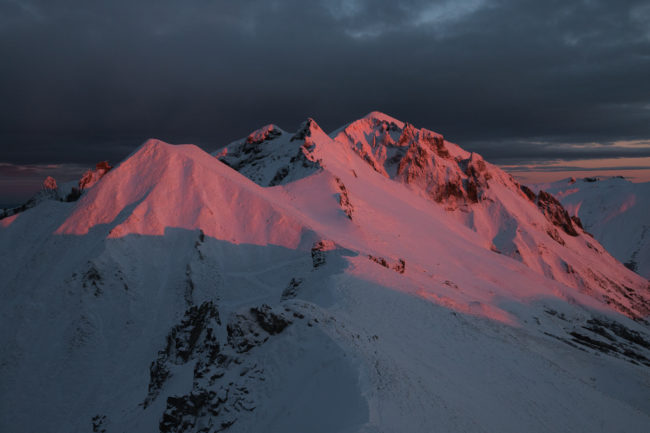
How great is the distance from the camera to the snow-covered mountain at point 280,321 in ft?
59.5

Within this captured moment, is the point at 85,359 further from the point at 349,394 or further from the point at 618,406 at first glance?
the point at 618,406

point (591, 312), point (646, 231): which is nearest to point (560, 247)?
point (591, 312)

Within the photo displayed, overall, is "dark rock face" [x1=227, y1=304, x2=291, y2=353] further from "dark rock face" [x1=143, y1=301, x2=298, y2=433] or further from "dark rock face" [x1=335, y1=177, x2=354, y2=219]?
"dark rock face" [x1=335, y1=177, x2=354, y2=219]

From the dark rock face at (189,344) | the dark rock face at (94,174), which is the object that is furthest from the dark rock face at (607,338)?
the dark rock face at (94,174)

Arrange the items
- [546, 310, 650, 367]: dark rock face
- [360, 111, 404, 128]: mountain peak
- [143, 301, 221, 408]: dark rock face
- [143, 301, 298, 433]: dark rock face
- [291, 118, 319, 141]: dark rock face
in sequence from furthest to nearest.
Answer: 1. [360, 111, 404, 128]: mountain peak
2. [291, 118, 319, 141]: dark rock face
3. [546, 310, 650, 367]: dark rock face
4. [143, 301, 221, 408]: dark rock face
5. [143, 301, 298, 433]: dark rock face

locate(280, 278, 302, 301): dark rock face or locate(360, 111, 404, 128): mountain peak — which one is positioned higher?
locate(360, 111, 404, 128): mountain peak

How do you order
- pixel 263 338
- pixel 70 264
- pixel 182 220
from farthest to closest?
pixel 182 220, pixel 70 264, pixel 263 338

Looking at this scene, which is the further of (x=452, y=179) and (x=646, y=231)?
(x=646, y=231)

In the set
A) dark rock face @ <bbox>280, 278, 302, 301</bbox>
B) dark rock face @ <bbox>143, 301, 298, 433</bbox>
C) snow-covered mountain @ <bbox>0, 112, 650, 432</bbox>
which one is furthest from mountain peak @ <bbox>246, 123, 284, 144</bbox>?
dark rock face @ <bbox>143, 301, 298, 433</bbox>

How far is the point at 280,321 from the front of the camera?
21.2m

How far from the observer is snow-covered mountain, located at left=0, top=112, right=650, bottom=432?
18125 millimetres

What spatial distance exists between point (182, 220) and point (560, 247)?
95165mm

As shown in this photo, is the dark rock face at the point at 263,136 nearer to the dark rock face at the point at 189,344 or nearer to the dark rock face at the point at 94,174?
the dark rock face at the point at 94,174

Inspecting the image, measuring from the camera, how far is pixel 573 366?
31203 millimetres
